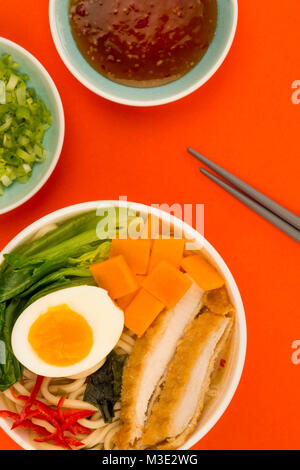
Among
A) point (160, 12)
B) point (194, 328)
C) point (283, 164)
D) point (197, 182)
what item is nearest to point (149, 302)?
point (194, 328)

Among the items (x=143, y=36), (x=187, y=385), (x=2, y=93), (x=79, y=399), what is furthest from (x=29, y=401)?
(x=143, y=36)

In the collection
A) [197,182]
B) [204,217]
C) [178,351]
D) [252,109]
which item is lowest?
[178,351]

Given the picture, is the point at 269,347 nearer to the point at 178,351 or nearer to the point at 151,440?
the point at 178,351

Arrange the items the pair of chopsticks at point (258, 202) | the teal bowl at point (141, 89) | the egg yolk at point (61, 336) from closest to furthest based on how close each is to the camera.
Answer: the egg yolk at point (61, 336)
the teal bowl at point (141, 89)
the pair of chopsticks at point (258, 202)

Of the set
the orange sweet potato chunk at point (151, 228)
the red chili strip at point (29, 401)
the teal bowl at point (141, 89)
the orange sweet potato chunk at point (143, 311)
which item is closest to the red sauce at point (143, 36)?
the teal bowl at point (141, 89)

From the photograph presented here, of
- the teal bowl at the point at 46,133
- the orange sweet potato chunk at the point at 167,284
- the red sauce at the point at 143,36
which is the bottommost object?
the orange sweet potato chunk at the point at 167,284

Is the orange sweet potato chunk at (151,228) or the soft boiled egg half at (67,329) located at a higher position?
the orange sweet potato chunk at (151,228)

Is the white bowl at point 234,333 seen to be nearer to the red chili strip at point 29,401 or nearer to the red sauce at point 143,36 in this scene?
the red chili strip at point 29,401
